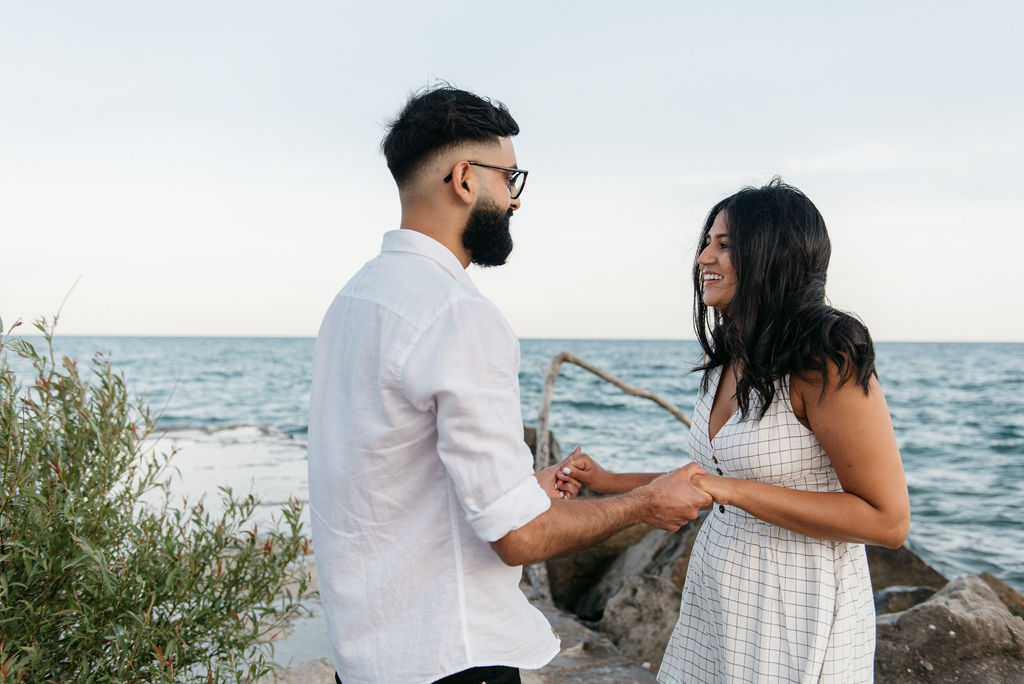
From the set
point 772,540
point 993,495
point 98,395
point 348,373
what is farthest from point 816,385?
point 993,495

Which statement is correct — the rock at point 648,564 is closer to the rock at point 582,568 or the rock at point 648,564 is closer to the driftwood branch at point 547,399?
the rock at point 582,568

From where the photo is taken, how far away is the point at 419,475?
177 cm

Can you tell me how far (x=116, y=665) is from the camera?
286cm

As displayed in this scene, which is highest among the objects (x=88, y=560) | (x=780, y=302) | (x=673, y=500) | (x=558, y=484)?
(x=780, y=302)

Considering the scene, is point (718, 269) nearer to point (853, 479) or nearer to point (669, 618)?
point (853, 479)

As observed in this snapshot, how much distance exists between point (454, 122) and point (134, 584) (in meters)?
2.37

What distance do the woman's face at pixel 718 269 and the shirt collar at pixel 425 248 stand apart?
3.86 ft

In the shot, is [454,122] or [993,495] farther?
[993,495]

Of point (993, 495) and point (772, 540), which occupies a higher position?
point (772, 540)

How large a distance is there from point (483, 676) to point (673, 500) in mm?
787

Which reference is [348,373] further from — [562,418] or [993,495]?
[562,418]

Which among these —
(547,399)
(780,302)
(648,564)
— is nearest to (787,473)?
(780,302)

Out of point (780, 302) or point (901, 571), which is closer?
point (780, 302)

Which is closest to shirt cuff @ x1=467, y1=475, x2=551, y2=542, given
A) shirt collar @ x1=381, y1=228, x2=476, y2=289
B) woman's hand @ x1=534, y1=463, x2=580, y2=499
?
shirt collar @ x1=381, y1=228, x2=476, y2=289
